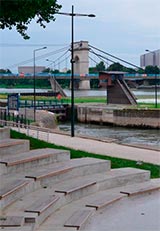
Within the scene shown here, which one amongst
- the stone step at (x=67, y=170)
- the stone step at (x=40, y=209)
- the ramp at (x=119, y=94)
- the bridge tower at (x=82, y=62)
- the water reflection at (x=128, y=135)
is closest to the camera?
the stone step at (x=40, y=209)

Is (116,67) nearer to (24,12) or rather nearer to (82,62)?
(82,62)

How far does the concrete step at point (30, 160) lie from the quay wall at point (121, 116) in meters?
47.2

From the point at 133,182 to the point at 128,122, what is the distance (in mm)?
49968

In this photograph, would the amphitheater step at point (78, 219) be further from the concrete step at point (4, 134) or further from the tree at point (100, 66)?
the tree at point (100, 66)

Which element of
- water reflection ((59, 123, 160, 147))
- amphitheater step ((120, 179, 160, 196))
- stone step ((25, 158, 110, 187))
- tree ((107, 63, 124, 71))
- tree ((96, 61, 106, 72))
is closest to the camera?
stone step ((25, 158, 110, 187))

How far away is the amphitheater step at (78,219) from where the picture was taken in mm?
7047

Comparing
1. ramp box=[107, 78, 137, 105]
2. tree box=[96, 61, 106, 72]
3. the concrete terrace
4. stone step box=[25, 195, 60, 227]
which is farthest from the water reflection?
tree box=[96, 61, 106, 72]

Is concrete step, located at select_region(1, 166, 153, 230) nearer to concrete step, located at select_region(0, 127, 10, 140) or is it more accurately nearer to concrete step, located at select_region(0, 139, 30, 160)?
concrete step, located at select_region(0, 139, 30, 160)

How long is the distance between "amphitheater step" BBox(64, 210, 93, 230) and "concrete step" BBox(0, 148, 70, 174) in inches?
65.6

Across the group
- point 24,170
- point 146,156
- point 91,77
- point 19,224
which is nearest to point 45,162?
point 24,170

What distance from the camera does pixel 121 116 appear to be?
61.3m

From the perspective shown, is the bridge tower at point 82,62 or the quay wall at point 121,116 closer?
the quay wall at point 121,116

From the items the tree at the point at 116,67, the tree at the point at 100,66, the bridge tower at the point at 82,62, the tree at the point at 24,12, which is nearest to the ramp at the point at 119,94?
the bridge tower at the point at 82,62

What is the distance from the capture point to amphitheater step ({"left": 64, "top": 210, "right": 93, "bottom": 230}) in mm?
7047
